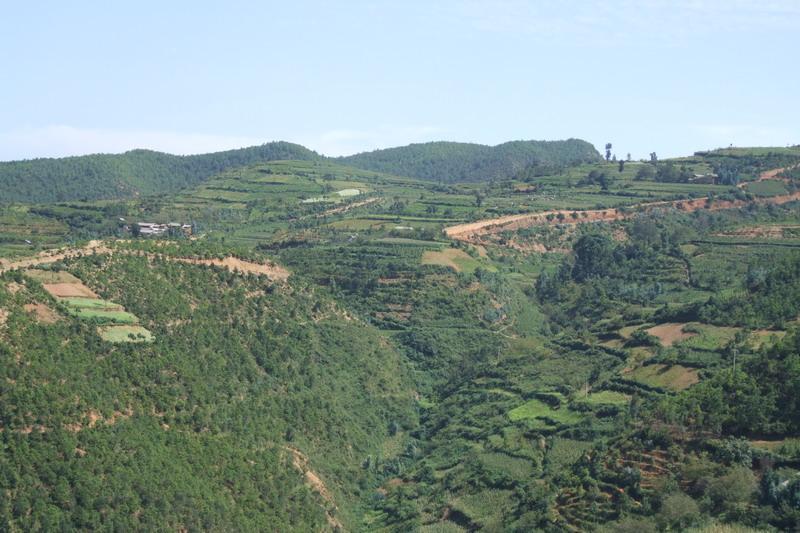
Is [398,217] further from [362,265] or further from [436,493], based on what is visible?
[436,493]

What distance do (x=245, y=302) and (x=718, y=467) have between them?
3580cm

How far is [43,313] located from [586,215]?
81.9 metres

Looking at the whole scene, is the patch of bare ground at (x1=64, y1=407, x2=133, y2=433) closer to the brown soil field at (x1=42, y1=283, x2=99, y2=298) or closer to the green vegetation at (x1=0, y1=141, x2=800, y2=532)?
the green vegetation at (x1=0, y1=141, x2=800, y2=532)

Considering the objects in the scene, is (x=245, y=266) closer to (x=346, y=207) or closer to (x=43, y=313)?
(x=43, y=313)

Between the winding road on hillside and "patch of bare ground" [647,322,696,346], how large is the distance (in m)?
43.1

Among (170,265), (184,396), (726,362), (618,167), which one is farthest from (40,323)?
(618,167)

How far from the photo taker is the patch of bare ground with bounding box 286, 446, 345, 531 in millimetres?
55406

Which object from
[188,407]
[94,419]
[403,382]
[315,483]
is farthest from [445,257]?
[94,419]

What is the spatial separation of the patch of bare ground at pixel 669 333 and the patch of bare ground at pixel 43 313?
36.6m

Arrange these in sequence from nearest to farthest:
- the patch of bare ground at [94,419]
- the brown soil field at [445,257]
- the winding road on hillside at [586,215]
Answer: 1. the patch of bare ground at [94,419]
2. the brown soil field at [445,257]
3. the winding road on hillside at [586,215]

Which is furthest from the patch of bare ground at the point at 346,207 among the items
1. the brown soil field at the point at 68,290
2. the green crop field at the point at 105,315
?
the green crop field at the point at 105,315

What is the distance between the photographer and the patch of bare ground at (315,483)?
5541 cm

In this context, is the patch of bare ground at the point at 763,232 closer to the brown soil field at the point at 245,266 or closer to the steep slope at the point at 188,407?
the steep slope at the point at 188,407

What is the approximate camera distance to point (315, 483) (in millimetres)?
57406
